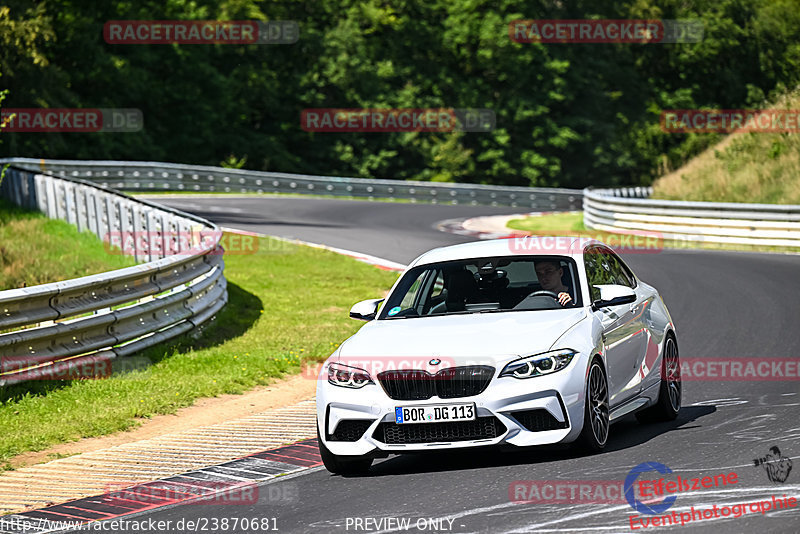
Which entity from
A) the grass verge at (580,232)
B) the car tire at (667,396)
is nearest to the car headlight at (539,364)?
the car tire at (667,396)

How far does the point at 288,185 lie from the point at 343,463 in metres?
39.6

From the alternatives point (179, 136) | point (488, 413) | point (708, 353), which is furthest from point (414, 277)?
point (179, 136)

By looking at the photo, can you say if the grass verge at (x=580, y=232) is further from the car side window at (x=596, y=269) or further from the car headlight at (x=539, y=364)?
the car headlight at (x=539, y=364)

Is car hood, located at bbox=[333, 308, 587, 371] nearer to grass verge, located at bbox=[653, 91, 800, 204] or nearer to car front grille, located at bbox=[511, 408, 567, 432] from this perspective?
car front grille, located at bbox=[511, 408, 567, 432]

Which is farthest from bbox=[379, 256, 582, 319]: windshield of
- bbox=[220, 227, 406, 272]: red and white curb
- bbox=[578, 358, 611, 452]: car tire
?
bbox=[220, 227, 406, 272]: red and white curb

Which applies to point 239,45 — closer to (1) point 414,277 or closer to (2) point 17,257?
(2) point 17,257

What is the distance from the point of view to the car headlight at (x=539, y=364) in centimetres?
772

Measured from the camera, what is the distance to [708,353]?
13.2m

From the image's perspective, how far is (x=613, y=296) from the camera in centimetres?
868

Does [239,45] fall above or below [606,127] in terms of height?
above

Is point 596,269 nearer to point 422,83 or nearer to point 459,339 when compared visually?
point 459,339

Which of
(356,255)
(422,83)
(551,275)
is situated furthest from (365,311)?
(422,83)

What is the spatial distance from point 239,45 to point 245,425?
2336 inches

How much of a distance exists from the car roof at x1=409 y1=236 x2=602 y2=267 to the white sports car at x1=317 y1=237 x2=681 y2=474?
0.06 feet
